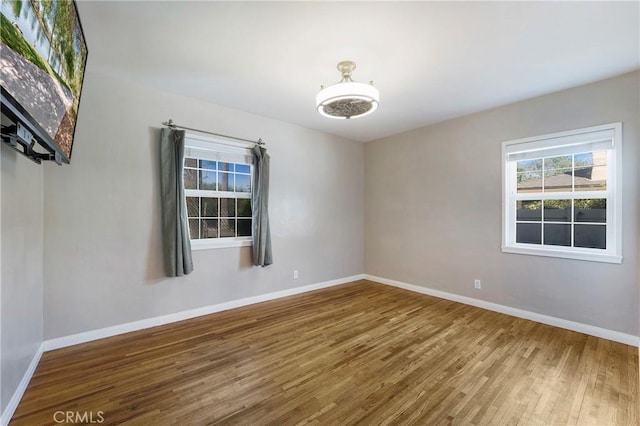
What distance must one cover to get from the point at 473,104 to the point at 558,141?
101 centimetres

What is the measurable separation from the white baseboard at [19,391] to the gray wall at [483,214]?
173 inches

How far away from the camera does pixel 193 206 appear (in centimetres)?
333

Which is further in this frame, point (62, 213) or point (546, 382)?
point (62, 213)

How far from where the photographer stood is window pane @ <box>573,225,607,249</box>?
2808 millimetres

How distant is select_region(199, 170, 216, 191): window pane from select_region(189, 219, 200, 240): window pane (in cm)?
45

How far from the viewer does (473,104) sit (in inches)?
132

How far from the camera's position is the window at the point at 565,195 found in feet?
8.96

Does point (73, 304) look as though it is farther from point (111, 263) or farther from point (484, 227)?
point (484, 227)

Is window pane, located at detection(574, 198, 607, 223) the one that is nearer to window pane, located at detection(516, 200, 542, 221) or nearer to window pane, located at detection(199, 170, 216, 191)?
window pane, located at detection(516, 200, 542, 221)

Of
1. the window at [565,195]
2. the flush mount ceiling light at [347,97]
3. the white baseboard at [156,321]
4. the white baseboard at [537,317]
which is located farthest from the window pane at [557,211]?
the white baseboard at [156,321]

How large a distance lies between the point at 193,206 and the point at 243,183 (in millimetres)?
748

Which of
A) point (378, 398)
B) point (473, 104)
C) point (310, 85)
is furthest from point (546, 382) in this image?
point (310, 85)

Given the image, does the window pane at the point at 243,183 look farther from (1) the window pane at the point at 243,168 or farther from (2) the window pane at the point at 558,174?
(2) the window pane at the point at 558,174

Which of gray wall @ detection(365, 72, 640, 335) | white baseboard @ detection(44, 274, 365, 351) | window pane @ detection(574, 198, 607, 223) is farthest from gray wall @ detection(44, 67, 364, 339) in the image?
window pane @ detection(574, 198, 607, 223)
